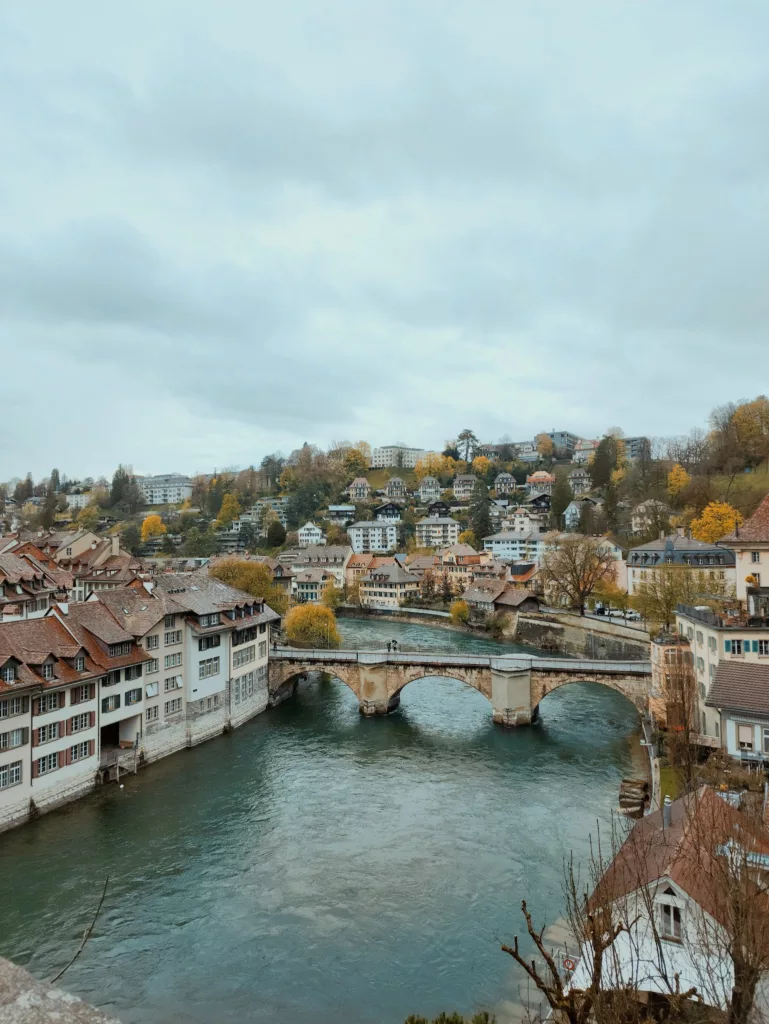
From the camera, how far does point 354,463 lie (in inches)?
6171

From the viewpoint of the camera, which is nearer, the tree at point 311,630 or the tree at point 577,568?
the tree at point 311,630

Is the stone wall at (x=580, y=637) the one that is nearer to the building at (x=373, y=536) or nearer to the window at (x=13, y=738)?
the window at (x=13, y=738)

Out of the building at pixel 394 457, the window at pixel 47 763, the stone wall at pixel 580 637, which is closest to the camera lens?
the window at pixel 47 763

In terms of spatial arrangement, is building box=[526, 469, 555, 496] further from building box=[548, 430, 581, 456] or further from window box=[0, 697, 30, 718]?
window box=[0, 697, 30, 718]

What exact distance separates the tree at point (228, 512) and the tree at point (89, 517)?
89.8 ft

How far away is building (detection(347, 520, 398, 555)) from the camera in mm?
121500

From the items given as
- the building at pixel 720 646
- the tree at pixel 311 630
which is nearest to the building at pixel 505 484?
the tree at pixel 311 630

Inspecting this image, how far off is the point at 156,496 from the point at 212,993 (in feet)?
617

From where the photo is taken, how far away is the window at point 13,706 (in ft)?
78.7

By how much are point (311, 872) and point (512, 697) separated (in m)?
18.5

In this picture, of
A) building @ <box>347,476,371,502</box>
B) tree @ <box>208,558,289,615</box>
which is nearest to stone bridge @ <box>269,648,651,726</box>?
tree @ <box>208,558,289,615</box>

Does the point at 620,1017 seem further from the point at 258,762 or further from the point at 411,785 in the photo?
the point at 258,762

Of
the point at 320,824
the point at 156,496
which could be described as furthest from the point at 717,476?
the point at 156,496

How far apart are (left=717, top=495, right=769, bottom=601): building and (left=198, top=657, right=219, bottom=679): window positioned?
26192 millimetres
